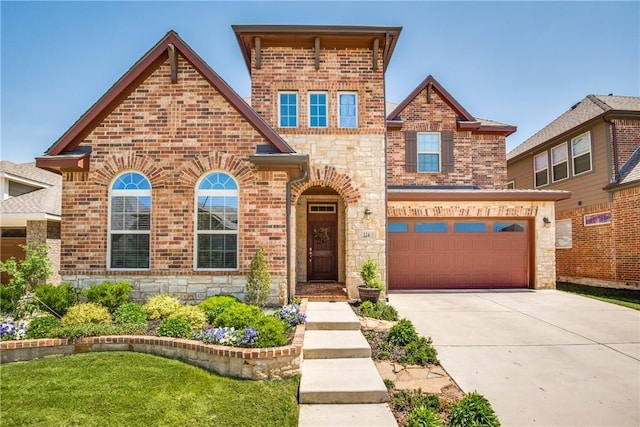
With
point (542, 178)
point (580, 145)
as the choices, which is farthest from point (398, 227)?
point (542, 178)

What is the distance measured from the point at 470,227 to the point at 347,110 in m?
5.89

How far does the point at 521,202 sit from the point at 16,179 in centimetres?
1885

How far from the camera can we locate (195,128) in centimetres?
806

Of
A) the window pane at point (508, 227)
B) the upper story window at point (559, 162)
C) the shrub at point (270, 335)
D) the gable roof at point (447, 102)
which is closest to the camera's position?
the shrub at point (270, 335)

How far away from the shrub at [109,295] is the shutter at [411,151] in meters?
10.8

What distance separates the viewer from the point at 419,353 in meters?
5.54

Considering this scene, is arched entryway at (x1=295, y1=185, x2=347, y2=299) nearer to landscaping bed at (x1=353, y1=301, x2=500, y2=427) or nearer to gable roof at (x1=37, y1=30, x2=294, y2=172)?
gable roof at (x1=37, y1=30, x2=294, y2=172)

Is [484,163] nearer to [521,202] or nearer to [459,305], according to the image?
[521,202]

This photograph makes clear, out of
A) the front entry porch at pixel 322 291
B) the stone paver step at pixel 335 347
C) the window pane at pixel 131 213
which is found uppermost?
the window pane at pixel 131 213

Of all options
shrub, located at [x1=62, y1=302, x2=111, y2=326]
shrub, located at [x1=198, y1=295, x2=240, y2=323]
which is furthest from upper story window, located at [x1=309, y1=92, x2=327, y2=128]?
shrub, located at [x1=62, y1=302, x2=111, y2=326]

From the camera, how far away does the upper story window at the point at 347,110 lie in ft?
32.9

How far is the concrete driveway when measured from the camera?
411 centimetres

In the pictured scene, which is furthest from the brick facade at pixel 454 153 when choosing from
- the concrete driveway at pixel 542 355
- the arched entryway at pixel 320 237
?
the concrete driveway at pixel 542 355

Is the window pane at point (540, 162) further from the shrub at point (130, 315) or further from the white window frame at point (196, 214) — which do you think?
the shrub at point (130, 315)
